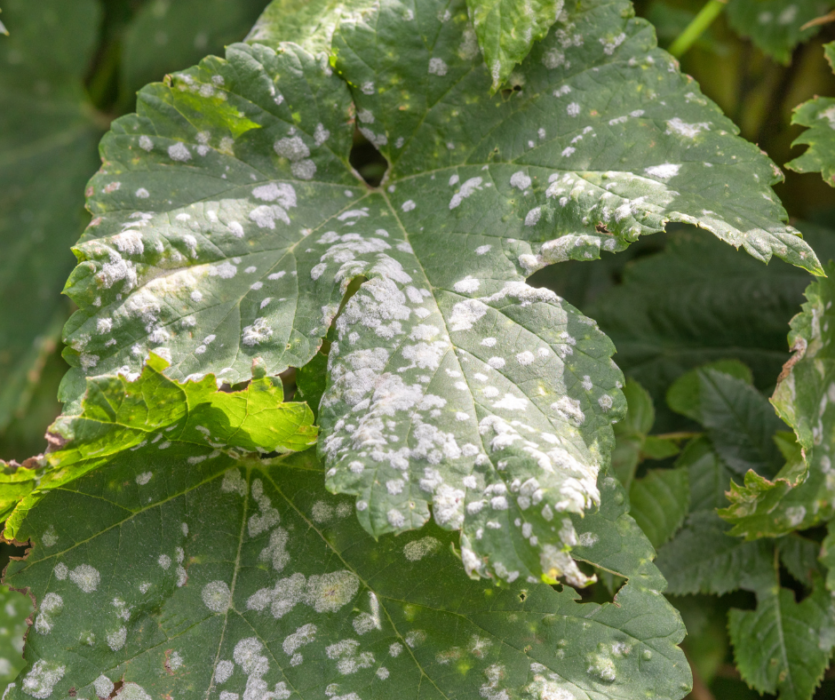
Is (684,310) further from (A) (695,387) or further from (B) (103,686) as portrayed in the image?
(B) (103,686)

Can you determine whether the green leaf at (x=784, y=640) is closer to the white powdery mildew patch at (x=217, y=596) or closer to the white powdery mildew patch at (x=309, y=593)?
the white powdery mildew patch at (x=309, y=593)

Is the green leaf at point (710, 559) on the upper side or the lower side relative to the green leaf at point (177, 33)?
lower

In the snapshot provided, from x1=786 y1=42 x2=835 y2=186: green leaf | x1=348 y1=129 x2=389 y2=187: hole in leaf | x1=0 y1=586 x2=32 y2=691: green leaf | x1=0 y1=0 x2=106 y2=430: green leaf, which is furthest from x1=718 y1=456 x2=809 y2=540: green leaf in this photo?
x1=0 y1=0 x2=106 y2=430: green leaf

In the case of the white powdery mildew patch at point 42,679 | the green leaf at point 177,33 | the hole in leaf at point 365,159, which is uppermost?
the green leaf at point 177,33

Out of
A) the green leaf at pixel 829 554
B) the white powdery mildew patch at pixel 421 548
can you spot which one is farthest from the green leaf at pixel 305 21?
the green leaf at pixel 829 554

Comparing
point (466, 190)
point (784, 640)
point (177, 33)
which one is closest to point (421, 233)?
point (466, 190)

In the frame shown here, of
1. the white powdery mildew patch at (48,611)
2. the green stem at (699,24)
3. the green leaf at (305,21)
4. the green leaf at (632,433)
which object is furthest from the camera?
the green stem at (699,24)
